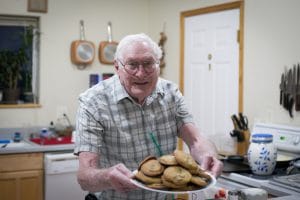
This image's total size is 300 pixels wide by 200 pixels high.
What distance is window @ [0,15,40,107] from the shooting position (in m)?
3.93

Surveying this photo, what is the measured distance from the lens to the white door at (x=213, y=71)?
11.3 feet

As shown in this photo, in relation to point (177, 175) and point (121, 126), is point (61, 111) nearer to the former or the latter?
point (121, 126)

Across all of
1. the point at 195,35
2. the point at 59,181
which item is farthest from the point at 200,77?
the point at 59,181

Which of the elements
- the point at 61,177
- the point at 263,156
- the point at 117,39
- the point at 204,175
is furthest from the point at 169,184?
the point at 117,39

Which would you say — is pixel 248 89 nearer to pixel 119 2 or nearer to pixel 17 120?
pixel 119 2

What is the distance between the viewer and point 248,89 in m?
3.32

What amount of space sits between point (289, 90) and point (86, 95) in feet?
5.50

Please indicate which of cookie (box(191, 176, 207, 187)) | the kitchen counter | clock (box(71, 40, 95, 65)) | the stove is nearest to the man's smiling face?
cookie (box(191, 176, 207, 187))

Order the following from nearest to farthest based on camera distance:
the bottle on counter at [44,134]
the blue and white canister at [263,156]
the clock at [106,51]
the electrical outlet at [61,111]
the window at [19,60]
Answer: the blue and white canister at [263,156] → the bottle on counter at [44,134] → the window at [19,60] → the electrical outlet at [61,111] → the clock at [106,51]

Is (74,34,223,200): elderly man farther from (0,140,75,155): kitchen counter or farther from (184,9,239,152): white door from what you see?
(0,140,75,155): kitchen counter

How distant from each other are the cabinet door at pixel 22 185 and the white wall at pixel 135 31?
2.05 ft

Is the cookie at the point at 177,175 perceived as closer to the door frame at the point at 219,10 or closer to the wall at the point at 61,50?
the door frame at the point at 219,10

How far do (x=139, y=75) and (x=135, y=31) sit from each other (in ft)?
9.29

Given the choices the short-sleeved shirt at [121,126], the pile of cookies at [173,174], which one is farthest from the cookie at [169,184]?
the short-sleeved shirt at [121,126]
